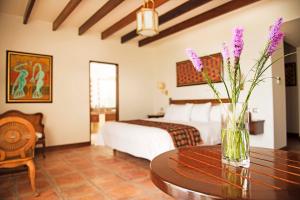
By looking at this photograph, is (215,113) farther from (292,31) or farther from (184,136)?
(292,31)

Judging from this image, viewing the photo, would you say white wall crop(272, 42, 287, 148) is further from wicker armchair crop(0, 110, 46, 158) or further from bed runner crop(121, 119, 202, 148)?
wicker armchair crop(0, 110, 46, 158)

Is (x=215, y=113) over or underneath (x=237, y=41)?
underneath

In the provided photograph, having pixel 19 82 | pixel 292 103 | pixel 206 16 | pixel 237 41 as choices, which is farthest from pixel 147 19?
pixel 292 103

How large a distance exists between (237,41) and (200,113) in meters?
3.35

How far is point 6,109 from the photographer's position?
4172 mm

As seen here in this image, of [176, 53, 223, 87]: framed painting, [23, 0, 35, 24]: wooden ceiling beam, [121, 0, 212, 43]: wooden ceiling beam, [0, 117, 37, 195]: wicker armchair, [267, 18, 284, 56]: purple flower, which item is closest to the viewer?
[267, 18, 284, 56]: purple flower

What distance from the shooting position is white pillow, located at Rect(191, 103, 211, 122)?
4160 mm

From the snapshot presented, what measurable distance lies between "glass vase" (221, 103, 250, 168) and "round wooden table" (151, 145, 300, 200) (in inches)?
2.0

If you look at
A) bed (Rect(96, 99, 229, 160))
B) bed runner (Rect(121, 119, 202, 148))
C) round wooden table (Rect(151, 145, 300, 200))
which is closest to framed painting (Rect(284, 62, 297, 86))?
bed (Rect(96, 99, 229, 160))

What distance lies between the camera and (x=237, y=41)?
98 cm

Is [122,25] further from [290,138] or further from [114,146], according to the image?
[290,138]

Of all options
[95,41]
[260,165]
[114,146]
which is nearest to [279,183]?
[260,165]

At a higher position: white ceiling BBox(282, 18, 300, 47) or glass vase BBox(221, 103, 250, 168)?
white ceiling BBox(282, 18, 300, 47)

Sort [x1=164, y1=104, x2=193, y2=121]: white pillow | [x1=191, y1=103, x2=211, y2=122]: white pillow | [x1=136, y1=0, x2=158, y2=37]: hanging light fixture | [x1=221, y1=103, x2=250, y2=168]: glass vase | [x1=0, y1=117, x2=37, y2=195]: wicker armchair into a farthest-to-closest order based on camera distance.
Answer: [x1=164, y1=104, x2=193, y2=121]: white pillow
[x1=191, y1=103, x2=211, y2=122]: white pillow
[x1=136, y1=0, x2=158, y2=37]: hanging light fixture
[x1=0, y1=117, x2=37, y2=195]: wicker armchair
[x1=221, y1=103, x2=250, y2=168]: glass vase
